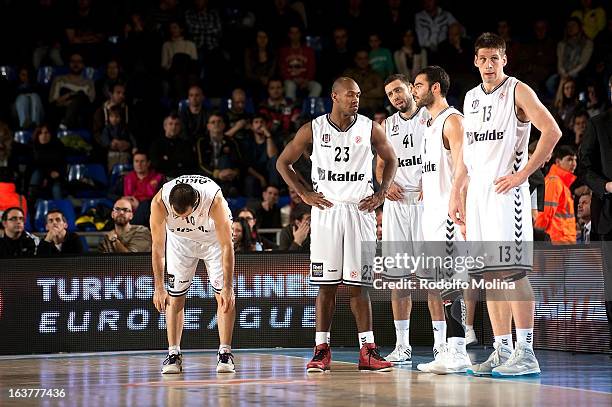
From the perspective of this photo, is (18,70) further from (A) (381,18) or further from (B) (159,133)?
(A) (381,18)

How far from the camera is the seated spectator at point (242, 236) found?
45.9ft

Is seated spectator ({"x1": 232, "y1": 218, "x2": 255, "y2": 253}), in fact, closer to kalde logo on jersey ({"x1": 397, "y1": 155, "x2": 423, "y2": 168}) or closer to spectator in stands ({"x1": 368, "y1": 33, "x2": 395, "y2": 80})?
kalde logo on jersey ({"x1": 397, "y1": 155, "x2": 423, "y2": 168})

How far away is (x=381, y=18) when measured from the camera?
20.9m

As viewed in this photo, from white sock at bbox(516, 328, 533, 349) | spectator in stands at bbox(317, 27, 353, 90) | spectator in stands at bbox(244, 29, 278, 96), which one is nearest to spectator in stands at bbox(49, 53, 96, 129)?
spectator in stands at bbox(244, 29, 278, 96)

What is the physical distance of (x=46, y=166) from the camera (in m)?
17.2

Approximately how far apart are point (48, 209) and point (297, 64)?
558 cm

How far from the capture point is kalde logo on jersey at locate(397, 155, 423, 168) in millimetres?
10828

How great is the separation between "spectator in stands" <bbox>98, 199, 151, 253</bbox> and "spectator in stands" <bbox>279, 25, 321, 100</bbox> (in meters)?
6.46

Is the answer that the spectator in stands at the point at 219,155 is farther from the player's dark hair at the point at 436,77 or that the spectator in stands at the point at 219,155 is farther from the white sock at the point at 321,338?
the player's dark hair at the point at 436,77

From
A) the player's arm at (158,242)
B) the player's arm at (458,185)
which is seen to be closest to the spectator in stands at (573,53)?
the player's arm at (458,185)

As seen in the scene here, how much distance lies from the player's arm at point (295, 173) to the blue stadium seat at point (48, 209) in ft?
21.5

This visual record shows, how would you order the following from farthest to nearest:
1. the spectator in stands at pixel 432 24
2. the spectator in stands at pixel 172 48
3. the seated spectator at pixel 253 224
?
1. the spectator in stands at pixel 432 24
2. the spectator in stands at pixel 172 48
3. the seated spectator at pixel 253 224

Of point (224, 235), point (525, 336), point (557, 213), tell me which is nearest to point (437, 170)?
point (525, 336)

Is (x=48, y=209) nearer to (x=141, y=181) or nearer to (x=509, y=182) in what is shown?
(x=141, y=181)
